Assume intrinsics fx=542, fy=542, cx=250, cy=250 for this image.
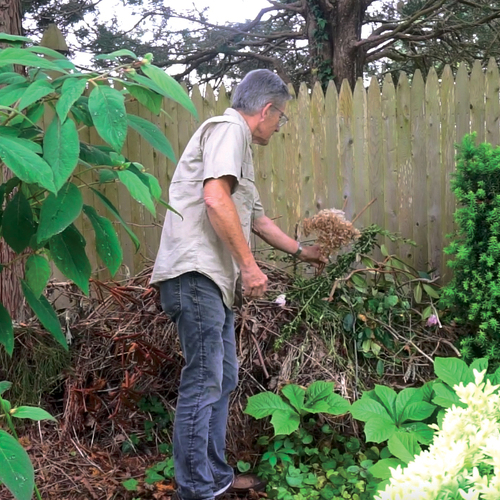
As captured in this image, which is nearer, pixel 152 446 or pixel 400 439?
pixel 400 439

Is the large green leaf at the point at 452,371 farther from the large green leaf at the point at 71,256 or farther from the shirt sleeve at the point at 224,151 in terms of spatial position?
the large green leaf at the point at 71,256

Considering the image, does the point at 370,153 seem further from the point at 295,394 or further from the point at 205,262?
the point at 205,262

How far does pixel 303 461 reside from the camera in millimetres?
2885

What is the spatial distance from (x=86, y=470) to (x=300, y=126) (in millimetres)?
2942

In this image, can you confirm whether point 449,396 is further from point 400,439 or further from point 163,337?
point 163,337

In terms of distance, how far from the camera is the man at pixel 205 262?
2.28 m

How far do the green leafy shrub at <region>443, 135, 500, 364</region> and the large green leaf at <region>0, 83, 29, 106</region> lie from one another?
2.67 meters

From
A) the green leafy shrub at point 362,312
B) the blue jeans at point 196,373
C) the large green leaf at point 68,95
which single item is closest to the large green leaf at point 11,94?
the large green leaf at point 68,95

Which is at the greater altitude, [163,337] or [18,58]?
[18,58]

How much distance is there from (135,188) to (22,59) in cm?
31

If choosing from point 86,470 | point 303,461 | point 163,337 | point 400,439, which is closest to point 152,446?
point 86,470

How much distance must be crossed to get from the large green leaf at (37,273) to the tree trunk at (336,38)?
302 inches

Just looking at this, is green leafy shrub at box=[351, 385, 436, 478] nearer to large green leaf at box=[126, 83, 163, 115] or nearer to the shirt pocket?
the shirt pocket

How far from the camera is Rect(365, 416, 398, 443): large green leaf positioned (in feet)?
8.17
